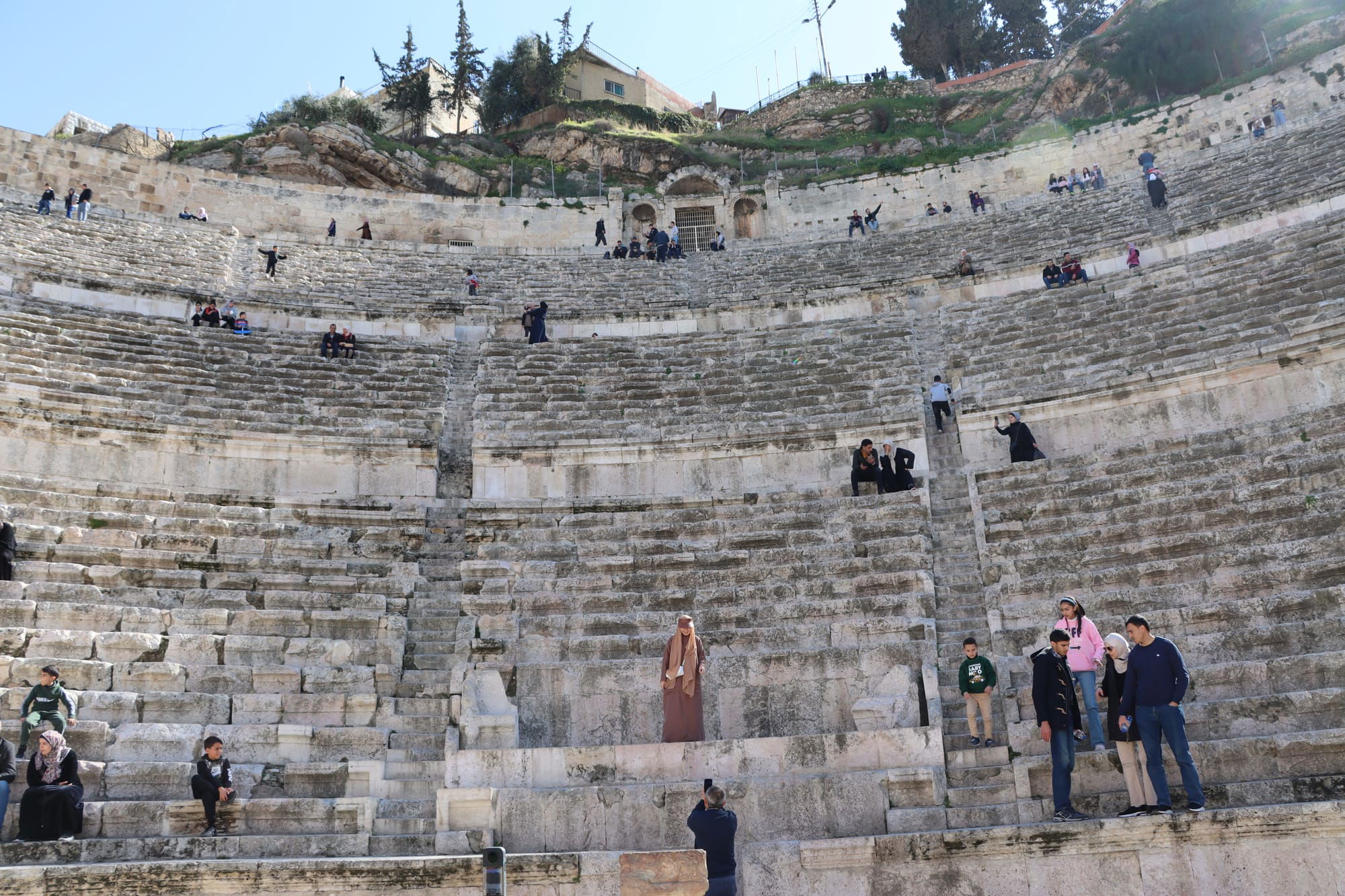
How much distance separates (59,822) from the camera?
7.73 m

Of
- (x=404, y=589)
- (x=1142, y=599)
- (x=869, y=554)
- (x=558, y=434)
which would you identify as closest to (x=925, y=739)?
(x=1142, y=599)

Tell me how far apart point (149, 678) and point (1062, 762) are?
768cm

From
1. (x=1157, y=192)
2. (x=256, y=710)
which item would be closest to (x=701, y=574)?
(x=256, y=710)

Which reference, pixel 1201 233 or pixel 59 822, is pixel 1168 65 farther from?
pixel 59 822

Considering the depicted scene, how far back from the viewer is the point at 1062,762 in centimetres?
751

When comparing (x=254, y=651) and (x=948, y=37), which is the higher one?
(x=948, y=37)

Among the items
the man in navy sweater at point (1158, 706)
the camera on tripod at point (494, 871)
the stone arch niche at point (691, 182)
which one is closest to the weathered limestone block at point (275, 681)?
the camera on tripod at point (494, 871)

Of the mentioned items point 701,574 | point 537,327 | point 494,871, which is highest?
point 537,327

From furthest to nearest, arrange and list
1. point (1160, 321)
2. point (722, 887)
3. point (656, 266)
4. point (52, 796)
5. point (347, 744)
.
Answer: point (656, 266) → point (1160, 321) → point (347, 744) → point (52, 796) → point (722, 887)

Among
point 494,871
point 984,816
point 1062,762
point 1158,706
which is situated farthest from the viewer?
point 984,816

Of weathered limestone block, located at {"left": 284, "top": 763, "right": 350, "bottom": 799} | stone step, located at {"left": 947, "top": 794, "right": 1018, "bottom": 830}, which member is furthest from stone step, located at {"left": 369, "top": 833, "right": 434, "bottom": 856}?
stone step, located at {"left": 947, "top": 794, "right": 1018, "bottom": 830}

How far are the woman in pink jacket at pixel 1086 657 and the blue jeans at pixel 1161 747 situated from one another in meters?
0.74

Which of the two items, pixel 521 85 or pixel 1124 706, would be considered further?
pixel 521 85

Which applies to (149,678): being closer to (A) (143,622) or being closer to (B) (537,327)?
(A) (143,622)
